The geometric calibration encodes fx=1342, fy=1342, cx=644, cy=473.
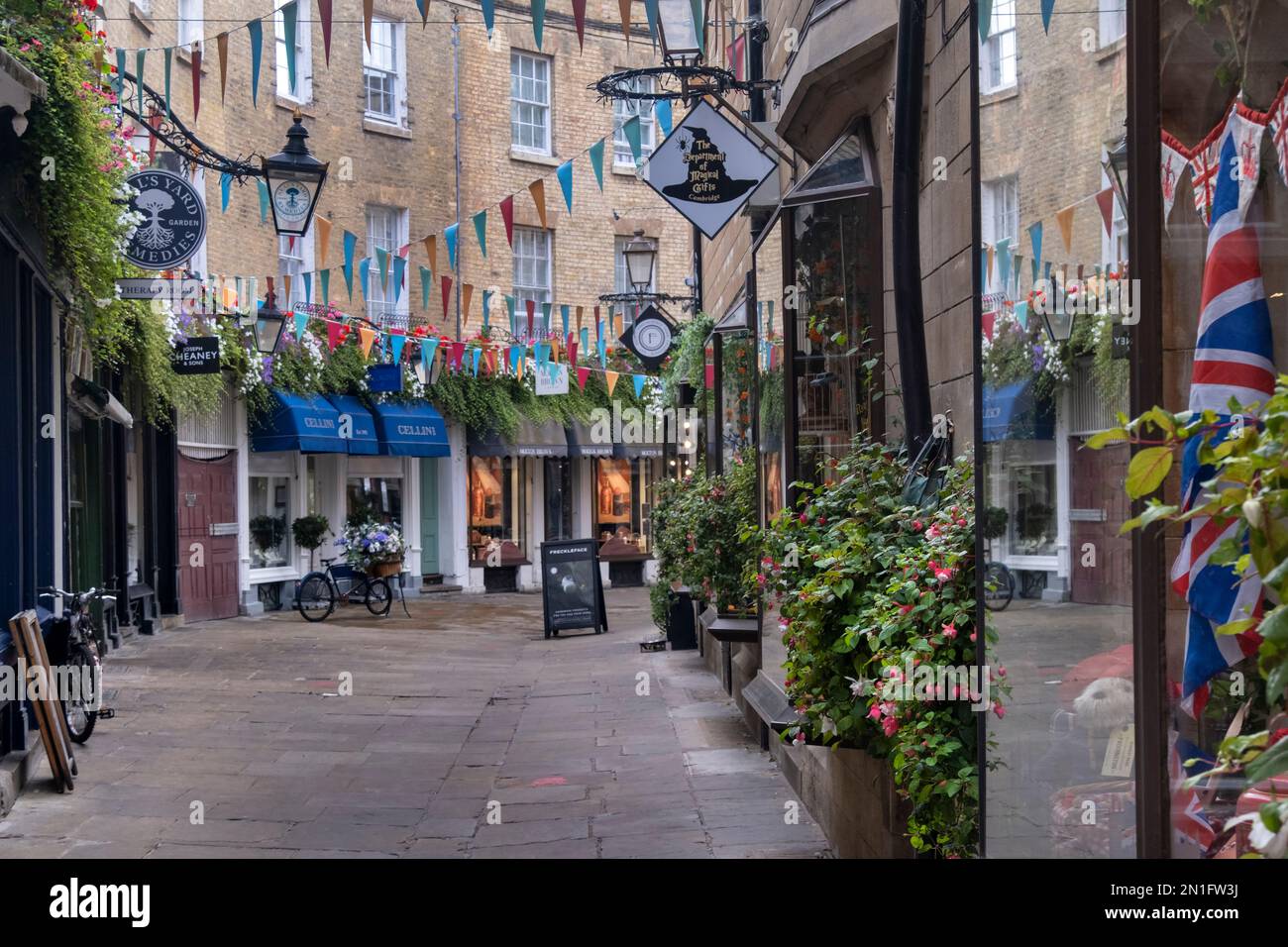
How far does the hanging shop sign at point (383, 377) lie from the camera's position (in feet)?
77.3

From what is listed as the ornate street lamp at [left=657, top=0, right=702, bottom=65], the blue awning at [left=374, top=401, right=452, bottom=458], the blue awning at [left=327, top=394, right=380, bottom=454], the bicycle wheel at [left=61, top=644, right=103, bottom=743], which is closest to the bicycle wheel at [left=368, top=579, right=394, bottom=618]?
the blue awning at [left=327, top=394, right=380, bottom=454]

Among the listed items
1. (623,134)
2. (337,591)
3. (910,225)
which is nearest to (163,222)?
(910,225)

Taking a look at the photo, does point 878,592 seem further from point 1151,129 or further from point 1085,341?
point 1151,129

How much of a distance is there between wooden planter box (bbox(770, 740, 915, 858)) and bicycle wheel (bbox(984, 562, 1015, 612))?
1.30 metres

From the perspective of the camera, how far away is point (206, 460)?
2038cm

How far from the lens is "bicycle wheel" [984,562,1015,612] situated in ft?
12.3

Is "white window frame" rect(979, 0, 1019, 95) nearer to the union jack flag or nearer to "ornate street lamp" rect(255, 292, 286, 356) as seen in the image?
the union jack flag

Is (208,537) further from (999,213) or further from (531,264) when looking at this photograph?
(999,213)

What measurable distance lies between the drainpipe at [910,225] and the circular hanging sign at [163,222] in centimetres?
767

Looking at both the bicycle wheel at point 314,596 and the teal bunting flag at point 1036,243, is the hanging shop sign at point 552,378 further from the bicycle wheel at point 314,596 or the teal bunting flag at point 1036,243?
the teal bunting flag at point 1036,243

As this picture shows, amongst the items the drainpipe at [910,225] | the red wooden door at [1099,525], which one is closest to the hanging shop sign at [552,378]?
the drainpipe at [910,225]

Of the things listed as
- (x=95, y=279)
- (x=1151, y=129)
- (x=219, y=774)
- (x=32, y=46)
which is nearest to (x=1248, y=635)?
(x=1151, y=129)

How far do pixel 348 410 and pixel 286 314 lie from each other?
5.53 metres

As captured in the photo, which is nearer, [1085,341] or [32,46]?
[1085,341]
